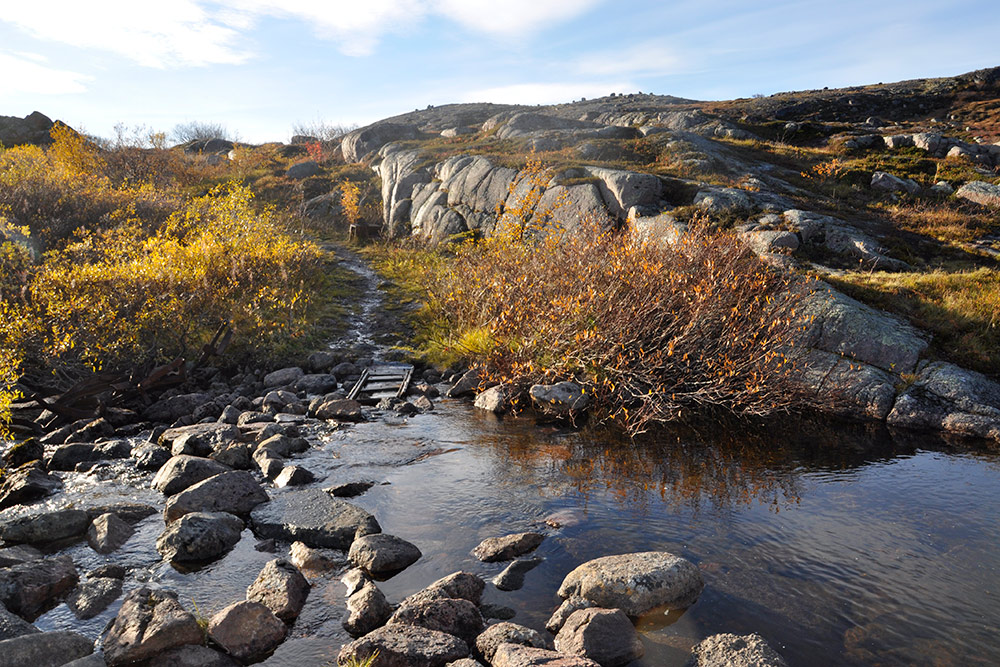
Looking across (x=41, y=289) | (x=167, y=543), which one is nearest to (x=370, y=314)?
(x=41, y=289)

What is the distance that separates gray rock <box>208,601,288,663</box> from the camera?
4.55 metres

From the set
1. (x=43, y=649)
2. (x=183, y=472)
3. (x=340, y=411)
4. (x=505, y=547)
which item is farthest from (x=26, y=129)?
(x=505, y=547)

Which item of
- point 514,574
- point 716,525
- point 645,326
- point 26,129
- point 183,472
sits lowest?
point 716,525

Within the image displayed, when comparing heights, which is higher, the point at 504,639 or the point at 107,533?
the point at 107,533

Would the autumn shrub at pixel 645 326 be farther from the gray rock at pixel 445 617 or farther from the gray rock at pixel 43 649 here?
the gray rock at pixel 43 649

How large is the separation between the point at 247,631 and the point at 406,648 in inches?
52.5

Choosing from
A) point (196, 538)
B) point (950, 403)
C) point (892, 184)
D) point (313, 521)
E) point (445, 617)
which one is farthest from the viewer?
point (892, 184)

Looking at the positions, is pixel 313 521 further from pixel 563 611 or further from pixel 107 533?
pixel 563 611

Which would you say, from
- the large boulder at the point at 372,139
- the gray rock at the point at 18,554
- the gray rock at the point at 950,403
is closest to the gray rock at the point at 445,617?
the gray rock at the point at 18,554

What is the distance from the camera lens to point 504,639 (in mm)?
4543

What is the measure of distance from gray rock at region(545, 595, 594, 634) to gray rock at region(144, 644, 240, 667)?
2.50 meters

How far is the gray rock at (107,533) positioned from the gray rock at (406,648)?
3.23 m

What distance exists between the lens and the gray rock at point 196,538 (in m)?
5.88

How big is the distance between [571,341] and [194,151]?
58.4 meters
